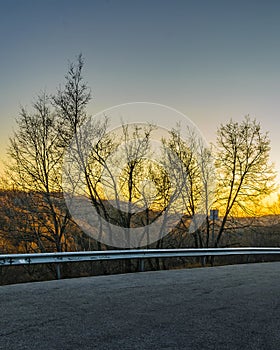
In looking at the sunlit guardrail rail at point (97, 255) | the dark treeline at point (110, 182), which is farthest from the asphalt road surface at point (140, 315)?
the dark treeline at point (110, 182)

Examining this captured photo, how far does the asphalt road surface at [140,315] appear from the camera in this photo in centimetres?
429

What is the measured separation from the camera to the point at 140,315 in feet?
18.4

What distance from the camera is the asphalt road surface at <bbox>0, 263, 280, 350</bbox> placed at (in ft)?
14.1

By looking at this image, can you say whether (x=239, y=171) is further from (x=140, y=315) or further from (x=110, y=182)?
(x=140, y=315)

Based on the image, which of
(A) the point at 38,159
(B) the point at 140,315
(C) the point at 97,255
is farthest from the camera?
(A) the point at 38,159

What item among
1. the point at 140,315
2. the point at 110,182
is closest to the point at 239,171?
the point at 110,182

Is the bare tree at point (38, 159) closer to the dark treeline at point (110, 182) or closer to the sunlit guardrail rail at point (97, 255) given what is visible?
the dark treeline at point (110, 182)

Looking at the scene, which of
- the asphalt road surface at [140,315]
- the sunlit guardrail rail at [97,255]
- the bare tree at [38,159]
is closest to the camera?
the asphalt road surface at [140,315]

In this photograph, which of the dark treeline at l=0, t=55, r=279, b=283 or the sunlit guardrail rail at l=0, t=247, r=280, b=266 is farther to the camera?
the dark treeline at l=0, t=55, r=279, b=283

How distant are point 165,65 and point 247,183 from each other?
48.4 ft

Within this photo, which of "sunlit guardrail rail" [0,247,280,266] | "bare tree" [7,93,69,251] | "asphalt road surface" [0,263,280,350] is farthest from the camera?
"bare tree" [7,93,69,251]

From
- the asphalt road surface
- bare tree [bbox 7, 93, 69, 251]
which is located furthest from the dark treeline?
the asphalt road surface

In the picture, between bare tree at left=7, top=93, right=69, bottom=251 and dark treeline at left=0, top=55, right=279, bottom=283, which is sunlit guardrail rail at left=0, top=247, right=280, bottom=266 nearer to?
dark treeline at left=0, top=55, right=279, bottom=283

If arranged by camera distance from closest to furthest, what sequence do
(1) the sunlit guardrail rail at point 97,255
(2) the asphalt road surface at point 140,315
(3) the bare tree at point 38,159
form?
(2) the asphalt road surface at point 140,315 < (1) the sunlit guardrail rail at point 97,255 < (3) the bare tree at point 38,159
